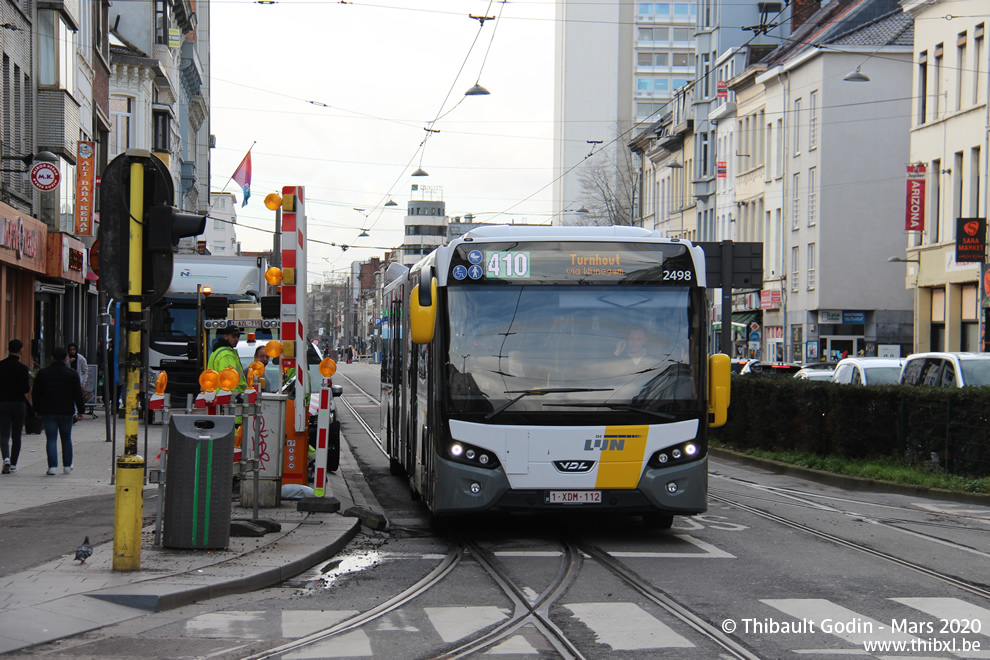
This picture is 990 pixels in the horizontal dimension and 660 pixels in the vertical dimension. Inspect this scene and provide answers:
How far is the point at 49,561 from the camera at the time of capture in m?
9.72

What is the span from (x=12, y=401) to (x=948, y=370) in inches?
545

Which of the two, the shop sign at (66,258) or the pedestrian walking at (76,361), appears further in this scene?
the shop sign at (66,258)

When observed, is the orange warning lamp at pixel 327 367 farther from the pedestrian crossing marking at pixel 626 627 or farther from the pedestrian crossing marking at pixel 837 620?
the pedestrian crossing marking at pixel 837 620

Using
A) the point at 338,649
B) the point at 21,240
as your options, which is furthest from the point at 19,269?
the point at 338,649

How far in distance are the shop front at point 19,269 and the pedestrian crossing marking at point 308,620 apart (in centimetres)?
1973

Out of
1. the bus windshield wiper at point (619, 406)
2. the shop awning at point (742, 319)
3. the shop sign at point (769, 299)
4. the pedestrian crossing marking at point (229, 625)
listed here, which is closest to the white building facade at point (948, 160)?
the shop sign at point (769, 299)

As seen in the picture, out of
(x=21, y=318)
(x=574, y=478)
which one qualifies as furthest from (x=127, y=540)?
(x=21, y=318)

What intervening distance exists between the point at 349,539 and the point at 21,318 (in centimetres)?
2156

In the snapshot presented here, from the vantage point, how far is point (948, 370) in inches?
812

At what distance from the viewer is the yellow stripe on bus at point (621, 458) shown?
37.6 feet

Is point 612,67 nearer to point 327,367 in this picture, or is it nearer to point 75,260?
point 75,260

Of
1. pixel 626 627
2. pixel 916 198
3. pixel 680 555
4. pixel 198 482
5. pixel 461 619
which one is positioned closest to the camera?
pixel 626 627

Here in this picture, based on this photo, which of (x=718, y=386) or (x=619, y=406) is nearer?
(x=619, y=406)

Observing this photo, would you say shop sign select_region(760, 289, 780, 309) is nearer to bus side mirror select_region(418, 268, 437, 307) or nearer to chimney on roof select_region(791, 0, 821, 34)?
chimney on roof select_region(791, 0, 821, 34)
